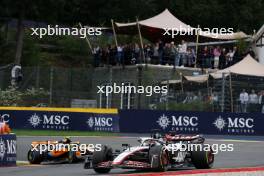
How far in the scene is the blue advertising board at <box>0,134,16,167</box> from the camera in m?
19.5

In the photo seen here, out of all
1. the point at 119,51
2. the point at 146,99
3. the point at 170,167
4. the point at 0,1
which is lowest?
the point at 170,167

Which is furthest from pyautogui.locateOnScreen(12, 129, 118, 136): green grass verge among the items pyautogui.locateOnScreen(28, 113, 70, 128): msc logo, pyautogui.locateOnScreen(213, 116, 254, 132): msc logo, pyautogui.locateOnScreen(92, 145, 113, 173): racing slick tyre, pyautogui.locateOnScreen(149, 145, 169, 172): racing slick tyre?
pyautogui.locateOnScreen(149, 145, 169, 172): racing slick tyre

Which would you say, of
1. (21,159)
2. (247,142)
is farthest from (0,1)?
(21,159)

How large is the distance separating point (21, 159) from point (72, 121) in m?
11.3

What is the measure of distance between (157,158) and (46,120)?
1809 cm

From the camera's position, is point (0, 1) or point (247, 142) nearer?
point (247, 142)

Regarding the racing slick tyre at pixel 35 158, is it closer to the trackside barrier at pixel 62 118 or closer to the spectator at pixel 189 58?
the trackside barrier at pixel 62 118

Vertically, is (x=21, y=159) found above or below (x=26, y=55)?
below

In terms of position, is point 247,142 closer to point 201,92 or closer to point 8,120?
point 201,92

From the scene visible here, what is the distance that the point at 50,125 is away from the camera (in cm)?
3350

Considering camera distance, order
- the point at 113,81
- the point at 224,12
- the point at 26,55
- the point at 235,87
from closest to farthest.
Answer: the point at 235,87
the point at 113,81
the point at 26,55
the point at 224,12

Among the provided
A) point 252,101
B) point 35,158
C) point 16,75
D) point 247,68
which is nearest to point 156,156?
point 35,158

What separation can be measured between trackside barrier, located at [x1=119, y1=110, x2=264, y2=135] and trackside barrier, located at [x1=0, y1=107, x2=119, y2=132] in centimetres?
98

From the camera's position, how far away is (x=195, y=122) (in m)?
31.8
